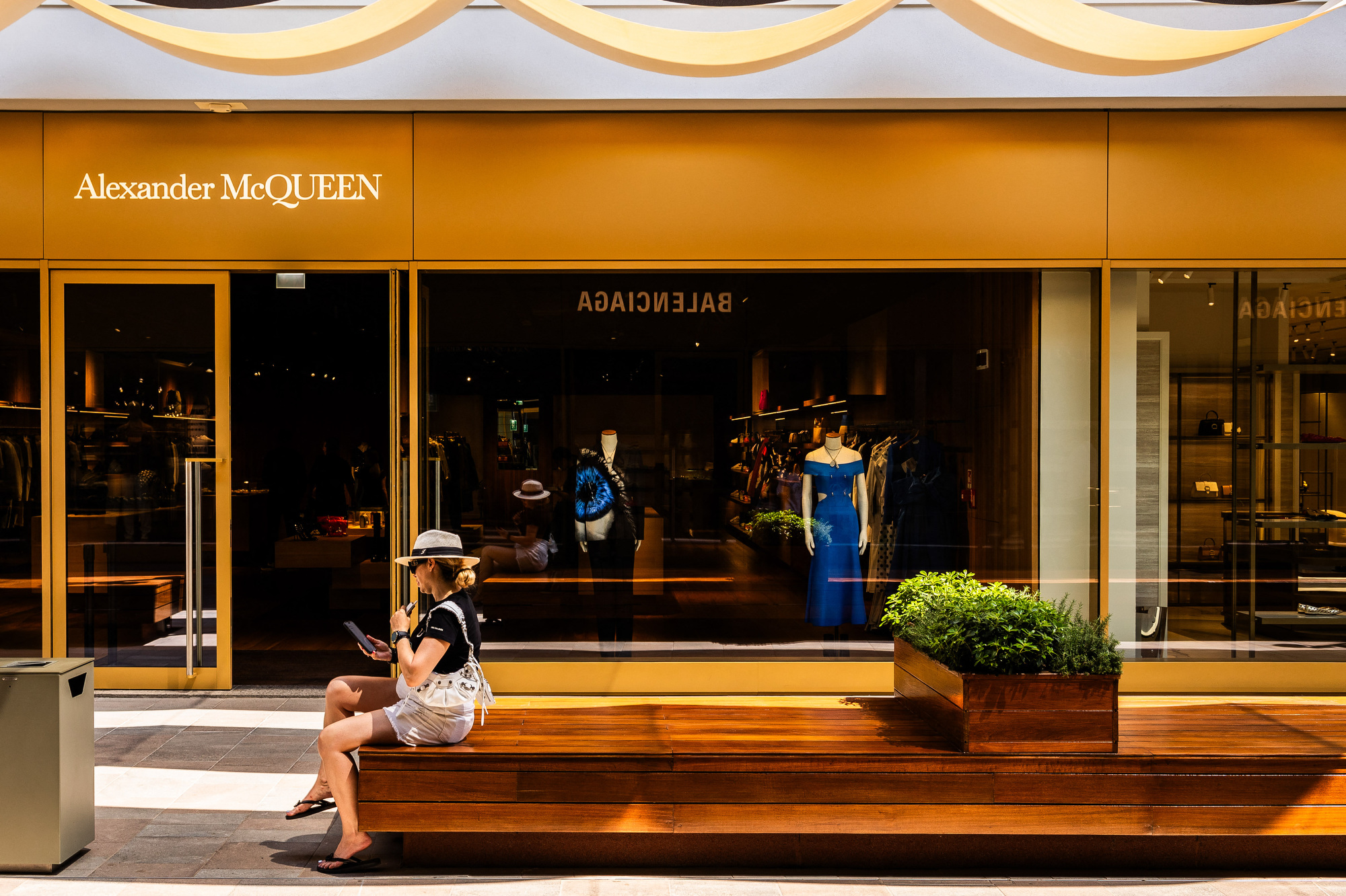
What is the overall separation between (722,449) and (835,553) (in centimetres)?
112

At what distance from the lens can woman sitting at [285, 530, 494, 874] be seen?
3.59 m

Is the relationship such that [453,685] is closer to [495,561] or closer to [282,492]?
[495,561]

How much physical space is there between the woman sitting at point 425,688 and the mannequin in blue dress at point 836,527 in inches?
131

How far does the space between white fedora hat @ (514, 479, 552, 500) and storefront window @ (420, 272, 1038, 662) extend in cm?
1

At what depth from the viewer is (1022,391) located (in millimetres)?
6480

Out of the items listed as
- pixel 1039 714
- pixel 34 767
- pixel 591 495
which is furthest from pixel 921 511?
pixel 34 767

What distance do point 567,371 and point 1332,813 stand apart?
4775 millimetres

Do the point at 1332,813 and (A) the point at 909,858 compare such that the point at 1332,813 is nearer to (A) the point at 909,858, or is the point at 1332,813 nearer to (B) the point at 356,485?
(A) the point at 909,858

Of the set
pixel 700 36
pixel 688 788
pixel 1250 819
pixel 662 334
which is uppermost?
pixel 700 36

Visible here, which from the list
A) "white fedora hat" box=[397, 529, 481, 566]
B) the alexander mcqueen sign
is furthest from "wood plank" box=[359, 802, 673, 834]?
the alexander mcqueen sign

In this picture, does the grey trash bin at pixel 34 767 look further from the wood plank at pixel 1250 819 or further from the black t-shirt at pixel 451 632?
the wood plank at pixel 1250 819

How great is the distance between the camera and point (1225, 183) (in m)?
6.18

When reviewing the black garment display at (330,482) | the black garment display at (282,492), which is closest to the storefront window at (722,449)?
the black garment display at (330,482)

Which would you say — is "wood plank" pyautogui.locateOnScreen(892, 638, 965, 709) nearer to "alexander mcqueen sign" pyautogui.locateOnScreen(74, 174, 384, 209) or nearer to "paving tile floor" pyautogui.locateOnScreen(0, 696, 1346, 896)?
"paving tile floor" pyautogui.locateOnScreen(0, 696, 1346, 896)
